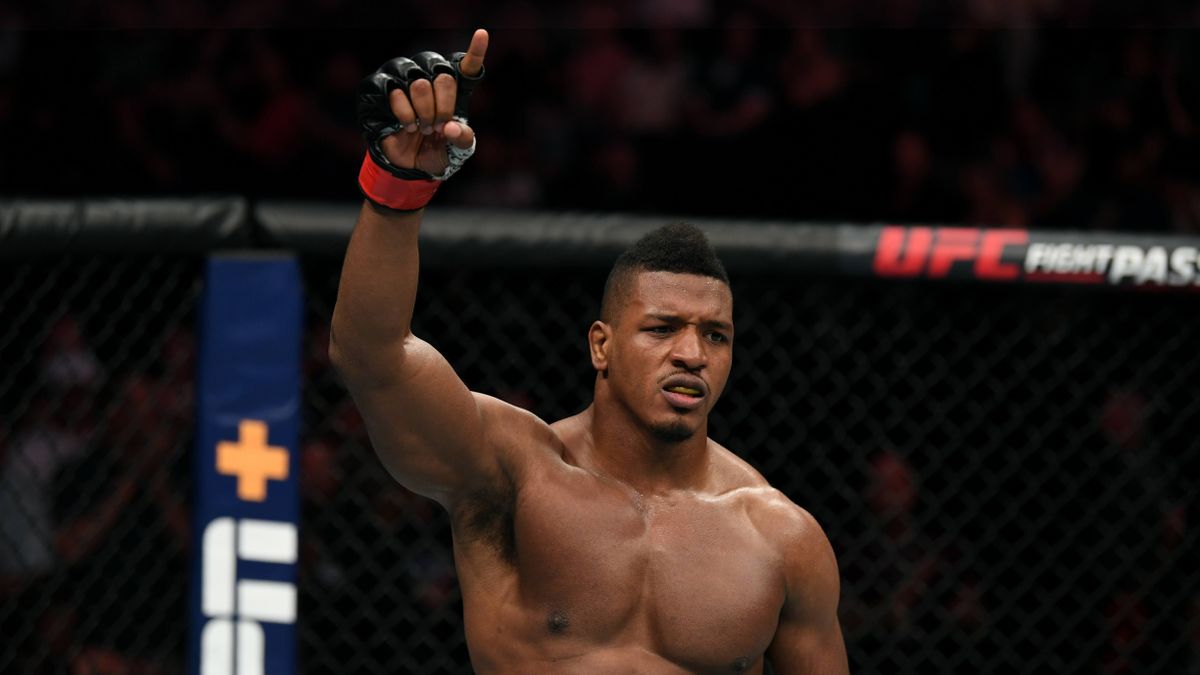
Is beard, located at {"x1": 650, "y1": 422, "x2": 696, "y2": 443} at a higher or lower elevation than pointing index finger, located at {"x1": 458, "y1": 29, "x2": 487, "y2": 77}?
lower

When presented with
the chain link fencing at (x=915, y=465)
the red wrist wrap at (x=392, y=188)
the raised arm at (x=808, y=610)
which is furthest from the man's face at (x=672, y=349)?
the chain link fencing at (x=915, y=465)

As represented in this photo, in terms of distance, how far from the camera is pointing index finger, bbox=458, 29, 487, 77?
1.53 metres

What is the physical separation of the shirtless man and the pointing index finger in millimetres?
386

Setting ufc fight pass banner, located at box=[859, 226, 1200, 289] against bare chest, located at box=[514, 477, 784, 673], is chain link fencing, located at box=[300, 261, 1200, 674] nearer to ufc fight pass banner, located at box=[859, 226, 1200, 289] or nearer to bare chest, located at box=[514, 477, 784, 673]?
ufc fight pass banner, located at box=[859, 226, 1200, 289]

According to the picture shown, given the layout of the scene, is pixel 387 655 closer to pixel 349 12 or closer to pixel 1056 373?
pixel 1056 373

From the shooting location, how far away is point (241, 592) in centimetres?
248

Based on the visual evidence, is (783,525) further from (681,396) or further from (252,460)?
(252,460)

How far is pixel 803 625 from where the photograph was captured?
2.15 meters

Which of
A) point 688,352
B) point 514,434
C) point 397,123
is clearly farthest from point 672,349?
point 397,123

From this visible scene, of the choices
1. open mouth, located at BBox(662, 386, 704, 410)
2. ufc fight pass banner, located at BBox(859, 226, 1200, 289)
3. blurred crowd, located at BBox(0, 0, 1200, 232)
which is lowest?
open mouth, located at BBox(662, 386, 704, 410)

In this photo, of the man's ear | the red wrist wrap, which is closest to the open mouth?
the man's ear

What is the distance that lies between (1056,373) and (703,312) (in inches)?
59.9

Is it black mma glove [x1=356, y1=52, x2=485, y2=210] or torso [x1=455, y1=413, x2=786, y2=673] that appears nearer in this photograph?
black mma glove [x1=356, y1=52, x2=485, y2=210]

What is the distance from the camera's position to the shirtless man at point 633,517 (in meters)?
1.97
